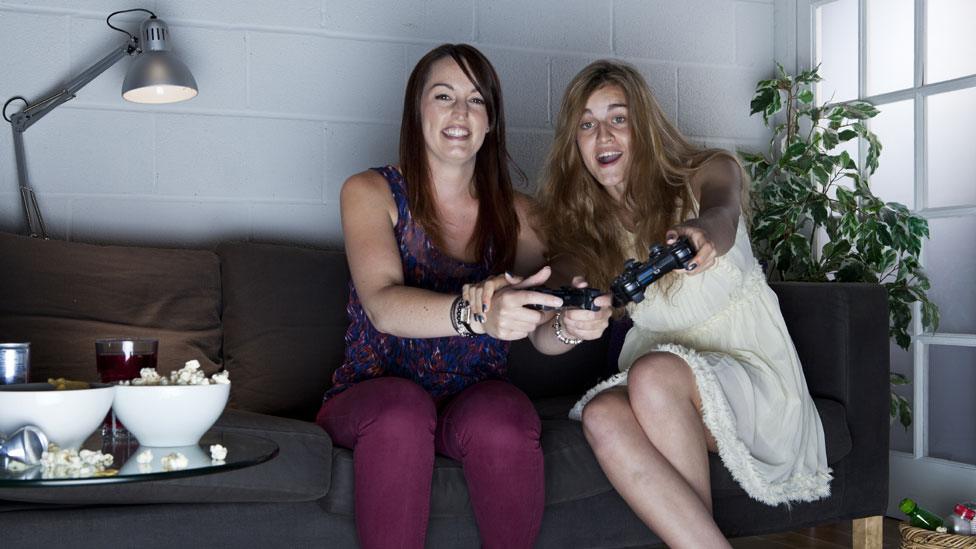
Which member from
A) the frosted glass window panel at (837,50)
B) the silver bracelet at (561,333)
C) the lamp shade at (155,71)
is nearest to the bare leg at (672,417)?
the silver bracelet at (561,333)

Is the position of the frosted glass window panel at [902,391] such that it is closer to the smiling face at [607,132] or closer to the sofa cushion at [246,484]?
the smiling face at [607,132]

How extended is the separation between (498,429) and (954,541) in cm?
116

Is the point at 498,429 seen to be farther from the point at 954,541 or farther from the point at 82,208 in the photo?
the point at 82,208

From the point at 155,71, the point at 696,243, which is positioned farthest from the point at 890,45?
the point at 155,71

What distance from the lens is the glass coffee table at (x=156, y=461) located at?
102 centimetres

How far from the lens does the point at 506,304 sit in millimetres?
1532

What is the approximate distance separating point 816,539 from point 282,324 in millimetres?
1537

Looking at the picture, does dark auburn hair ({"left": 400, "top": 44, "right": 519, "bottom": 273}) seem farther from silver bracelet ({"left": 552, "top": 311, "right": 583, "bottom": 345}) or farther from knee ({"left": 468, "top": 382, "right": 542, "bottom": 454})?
knee ({"left": 468, "top": 382, "right": 542, "bottom": 454})

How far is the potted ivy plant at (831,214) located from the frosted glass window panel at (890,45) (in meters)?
0.12

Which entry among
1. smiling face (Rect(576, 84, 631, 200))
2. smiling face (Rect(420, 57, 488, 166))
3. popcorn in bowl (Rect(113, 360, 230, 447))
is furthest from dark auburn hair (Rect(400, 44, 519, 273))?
popcorn in bowl (Rect(113, 360, 230, 447))

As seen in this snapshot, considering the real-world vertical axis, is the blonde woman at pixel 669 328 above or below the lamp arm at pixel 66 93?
below

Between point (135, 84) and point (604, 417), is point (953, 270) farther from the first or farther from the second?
point (135, 84)

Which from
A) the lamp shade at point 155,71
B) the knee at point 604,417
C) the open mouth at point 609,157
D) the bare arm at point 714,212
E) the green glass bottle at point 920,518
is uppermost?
the lamp shade at point 155,71

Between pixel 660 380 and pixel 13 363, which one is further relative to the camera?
pixel 660 380
